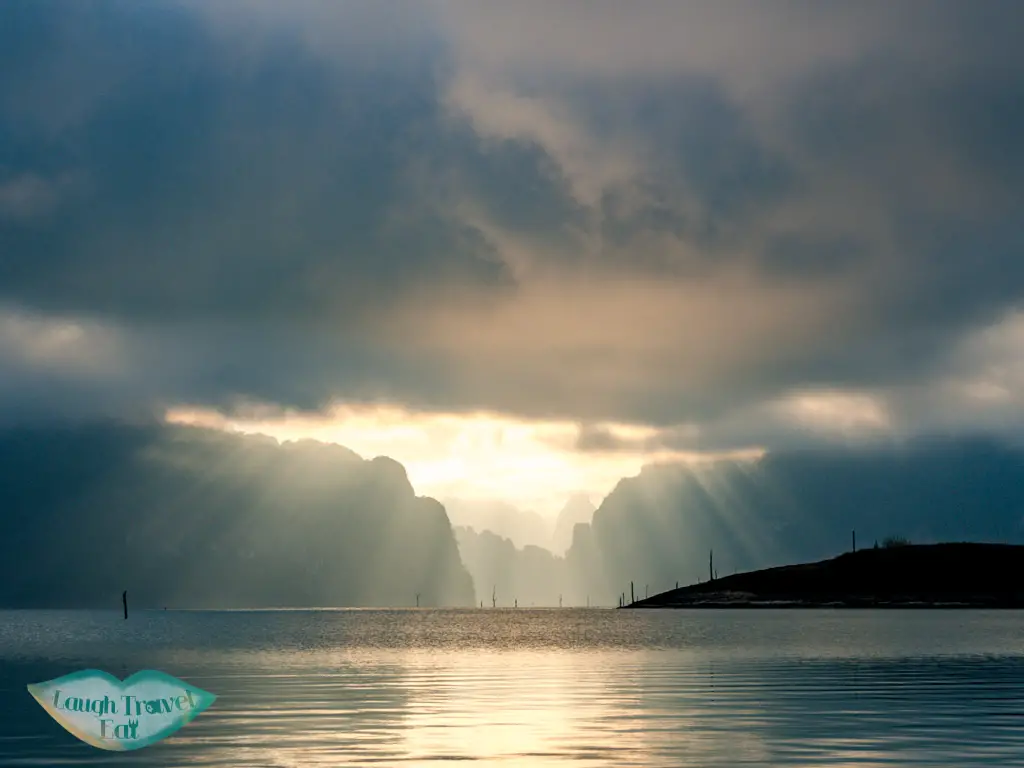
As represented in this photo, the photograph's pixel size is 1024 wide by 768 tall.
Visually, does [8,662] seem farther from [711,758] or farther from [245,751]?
[711,758]

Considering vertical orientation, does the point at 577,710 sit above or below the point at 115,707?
below

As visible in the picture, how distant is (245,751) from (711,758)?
16395 millimetres

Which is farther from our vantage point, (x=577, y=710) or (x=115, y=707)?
(x=577, y=710)

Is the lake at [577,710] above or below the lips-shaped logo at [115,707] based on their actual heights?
below

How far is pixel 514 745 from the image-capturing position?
1772 inches

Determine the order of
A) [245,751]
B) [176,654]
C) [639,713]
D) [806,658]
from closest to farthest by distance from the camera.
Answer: [245,751], [639,713], [806,658], [176,654]

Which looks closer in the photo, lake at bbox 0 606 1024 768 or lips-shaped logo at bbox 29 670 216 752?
lips-shaped logo at bbox 29 670 216 752

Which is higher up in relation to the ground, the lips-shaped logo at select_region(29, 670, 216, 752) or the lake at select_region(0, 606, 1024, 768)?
the lips-shaped logo at select_region(29, 670, 216, 752)

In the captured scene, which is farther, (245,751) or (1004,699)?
(1004,699)

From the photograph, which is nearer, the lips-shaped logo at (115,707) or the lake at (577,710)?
the lips-shaped logo at (115,707)

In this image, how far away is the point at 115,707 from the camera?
137ft

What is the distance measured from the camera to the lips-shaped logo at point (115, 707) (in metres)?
36.7

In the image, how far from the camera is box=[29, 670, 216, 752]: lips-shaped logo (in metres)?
36.7

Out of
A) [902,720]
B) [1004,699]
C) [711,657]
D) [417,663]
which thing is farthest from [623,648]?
[902,720]
